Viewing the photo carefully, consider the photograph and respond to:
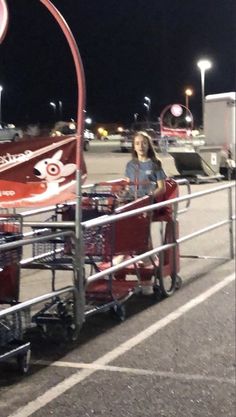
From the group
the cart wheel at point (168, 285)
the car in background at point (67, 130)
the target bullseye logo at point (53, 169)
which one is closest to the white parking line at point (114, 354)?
the cart wheel at point (168, 285)

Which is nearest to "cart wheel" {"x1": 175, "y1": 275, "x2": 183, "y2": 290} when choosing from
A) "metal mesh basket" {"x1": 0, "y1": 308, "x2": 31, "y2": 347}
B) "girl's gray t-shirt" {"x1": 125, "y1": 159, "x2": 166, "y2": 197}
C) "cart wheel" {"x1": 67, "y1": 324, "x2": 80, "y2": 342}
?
"girl's gray t-shirt" {"x1": 125, "y1": 159, "x2": 166, "y2": 197}

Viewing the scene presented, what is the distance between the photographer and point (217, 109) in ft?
75.7

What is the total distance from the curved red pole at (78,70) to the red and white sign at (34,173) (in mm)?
88

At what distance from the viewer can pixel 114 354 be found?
5430 mm

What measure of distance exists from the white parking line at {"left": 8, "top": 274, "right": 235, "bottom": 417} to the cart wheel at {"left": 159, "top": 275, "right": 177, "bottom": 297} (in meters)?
0.28

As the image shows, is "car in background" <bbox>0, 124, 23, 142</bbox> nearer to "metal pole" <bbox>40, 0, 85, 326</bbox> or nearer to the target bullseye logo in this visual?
the target bullseye logo

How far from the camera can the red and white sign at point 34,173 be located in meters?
5.23

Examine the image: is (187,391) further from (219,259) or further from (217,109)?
(217,109)

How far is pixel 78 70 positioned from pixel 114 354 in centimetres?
220

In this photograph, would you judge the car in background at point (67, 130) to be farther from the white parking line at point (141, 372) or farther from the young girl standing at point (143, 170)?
the white parking line at point (141, 372)

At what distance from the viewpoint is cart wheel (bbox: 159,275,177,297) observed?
7141 millimetres

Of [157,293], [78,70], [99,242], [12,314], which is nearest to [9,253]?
[12,314]

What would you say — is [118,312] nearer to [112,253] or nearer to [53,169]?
[112,253]

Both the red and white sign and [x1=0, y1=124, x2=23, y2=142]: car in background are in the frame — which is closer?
the red and white sign
